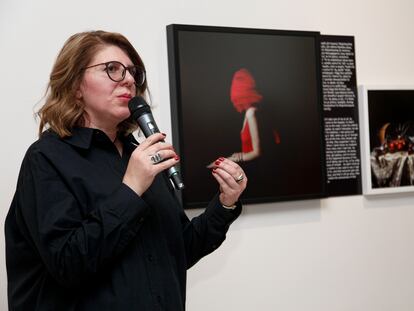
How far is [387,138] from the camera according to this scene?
105 inches

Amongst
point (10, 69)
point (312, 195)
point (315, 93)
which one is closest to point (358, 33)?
point (315, 93)

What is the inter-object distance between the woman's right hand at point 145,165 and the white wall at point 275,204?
792 mm

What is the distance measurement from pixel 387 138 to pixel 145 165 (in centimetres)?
163

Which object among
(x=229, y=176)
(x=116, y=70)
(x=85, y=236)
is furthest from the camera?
(x=229, y=176)

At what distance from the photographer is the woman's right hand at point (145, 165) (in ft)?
4.43

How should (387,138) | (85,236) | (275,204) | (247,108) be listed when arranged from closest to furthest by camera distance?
(85,236)
(247,108)
(275,204)
(387,138)

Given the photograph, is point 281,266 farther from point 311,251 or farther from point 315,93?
point 315,93

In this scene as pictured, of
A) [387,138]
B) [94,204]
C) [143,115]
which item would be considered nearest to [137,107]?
[143,115]

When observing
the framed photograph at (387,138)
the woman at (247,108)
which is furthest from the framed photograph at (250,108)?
the framed photograph at (387,138)

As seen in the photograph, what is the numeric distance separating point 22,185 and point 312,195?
137 centimetres

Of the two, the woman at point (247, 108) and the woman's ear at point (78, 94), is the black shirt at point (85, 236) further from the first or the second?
the woman at point (247, 108)

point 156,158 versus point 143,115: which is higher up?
point 143,115

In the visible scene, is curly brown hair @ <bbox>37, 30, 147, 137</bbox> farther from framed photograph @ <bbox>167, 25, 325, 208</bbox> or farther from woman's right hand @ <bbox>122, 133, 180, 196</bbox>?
framed photograph @ <bbox>167, 25, 325, 208</bbox>

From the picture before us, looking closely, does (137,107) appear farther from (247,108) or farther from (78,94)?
(247,108)
